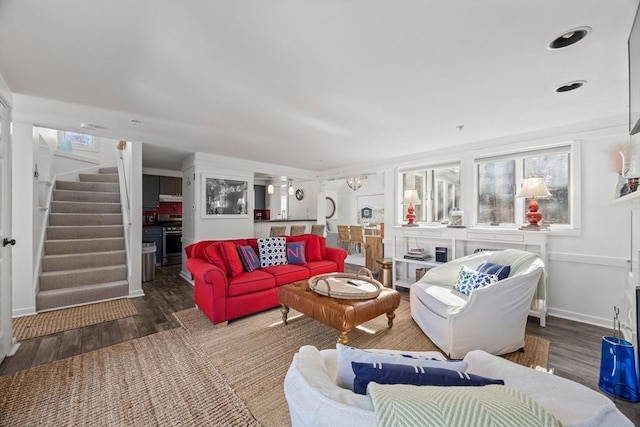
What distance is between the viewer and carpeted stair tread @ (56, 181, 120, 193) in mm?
5090

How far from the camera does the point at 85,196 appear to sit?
5.07 metres

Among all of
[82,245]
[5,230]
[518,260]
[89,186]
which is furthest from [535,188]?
[89,186]

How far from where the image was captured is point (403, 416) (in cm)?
60

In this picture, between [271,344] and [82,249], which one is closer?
[271,344]

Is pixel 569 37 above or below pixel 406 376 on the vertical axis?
above

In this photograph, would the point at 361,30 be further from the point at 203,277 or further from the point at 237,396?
the point at 203,277

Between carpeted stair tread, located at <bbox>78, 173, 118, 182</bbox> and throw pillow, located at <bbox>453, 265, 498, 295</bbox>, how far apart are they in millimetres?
7021

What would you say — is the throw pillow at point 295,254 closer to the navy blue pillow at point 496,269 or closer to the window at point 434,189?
the window at point 434,189

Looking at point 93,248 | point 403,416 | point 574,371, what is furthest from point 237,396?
point 93,248

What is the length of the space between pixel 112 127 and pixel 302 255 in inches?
122

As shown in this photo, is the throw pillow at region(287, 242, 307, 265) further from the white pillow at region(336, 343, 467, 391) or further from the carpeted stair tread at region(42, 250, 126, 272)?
the white pillow at region(336, 343, 467, 391)

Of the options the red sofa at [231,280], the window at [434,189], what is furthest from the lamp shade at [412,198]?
the red sofa at [231,280]

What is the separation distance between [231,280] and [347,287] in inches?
54.8

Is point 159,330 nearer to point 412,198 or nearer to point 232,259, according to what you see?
point 232,259
